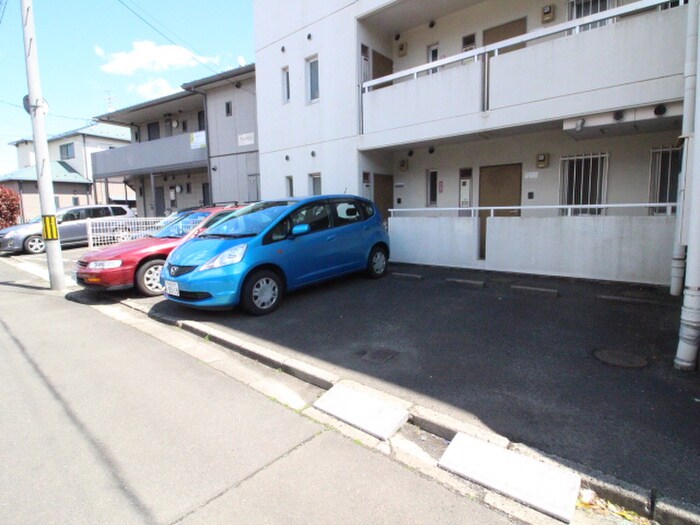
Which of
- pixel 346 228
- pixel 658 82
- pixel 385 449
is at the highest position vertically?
pixel 658 82

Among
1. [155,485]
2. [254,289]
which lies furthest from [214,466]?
[254,289]

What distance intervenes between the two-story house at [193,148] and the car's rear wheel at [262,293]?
995 centimetres

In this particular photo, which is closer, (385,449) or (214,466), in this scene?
(214,466)

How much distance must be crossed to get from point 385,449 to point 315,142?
1002 cm

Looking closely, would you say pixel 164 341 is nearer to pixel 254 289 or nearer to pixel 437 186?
pixel 254 289

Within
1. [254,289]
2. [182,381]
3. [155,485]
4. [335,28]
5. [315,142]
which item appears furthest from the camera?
[315,142]

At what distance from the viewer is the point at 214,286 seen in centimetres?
556

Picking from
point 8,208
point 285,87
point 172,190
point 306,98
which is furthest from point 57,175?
point 306,98

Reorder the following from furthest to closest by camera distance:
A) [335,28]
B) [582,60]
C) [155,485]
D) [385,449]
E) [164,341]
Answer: [335,28] < [582,60] < [164,341] < [385,449] < [155,485]

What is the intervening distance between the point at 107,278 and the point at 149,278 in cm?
70

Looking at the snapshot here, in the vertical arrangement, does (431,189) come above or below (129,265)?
above

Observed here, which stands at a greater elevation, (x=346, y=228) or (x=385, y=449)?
(x=346, y=228)

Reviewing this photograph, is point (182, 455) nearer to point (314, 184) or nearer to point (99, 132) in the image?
point (314, 184)

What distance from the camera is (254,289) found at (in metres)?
5.88
